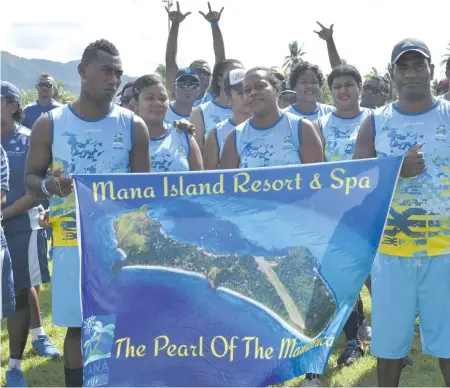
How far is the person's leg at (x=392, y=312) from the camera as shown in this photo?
150 inches

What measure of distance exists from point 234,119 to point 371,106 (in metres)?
2.00

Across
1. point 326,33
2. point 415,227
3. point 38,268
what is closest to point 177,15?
point 326,33

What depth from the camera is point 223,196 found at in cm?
373

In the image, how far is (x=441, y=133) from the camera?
375 centimetres

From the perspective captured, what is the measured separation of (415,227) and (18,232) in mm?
3098

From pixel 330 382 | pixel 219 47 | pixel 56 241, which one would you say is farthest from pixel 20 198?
pixel 219 47

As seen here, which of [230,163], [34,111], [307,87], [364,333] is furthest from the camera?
[34,111]

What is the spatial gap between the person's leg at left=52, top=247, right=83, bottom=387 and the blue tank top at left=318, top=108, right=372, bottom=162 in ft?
8.20

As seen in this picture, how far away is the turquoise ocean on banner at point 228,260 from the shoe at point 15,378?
1723mm

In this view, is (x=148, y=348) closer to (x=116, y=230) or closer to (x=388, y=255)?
(x=116, y=230)

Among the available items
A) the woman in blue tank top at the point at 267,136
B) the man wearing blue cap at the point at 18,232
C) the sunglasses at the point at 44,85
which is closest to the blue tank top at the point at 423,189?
the woman in blue tank top at the point at 267,136

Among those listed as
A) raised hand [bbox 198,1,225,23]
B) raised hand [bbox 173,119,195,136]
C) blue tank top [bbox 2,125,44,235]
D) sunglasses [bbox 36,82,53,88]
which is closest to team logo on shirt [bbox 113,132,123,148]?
raised hand [bbox 173,119,195,136]

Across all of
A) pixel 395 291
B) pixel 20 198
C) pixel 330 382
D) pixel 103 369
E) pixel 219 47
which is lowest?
pixel 330 382

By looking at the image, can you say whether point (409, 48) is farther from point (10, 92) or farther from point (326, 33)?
point (326, 33)
